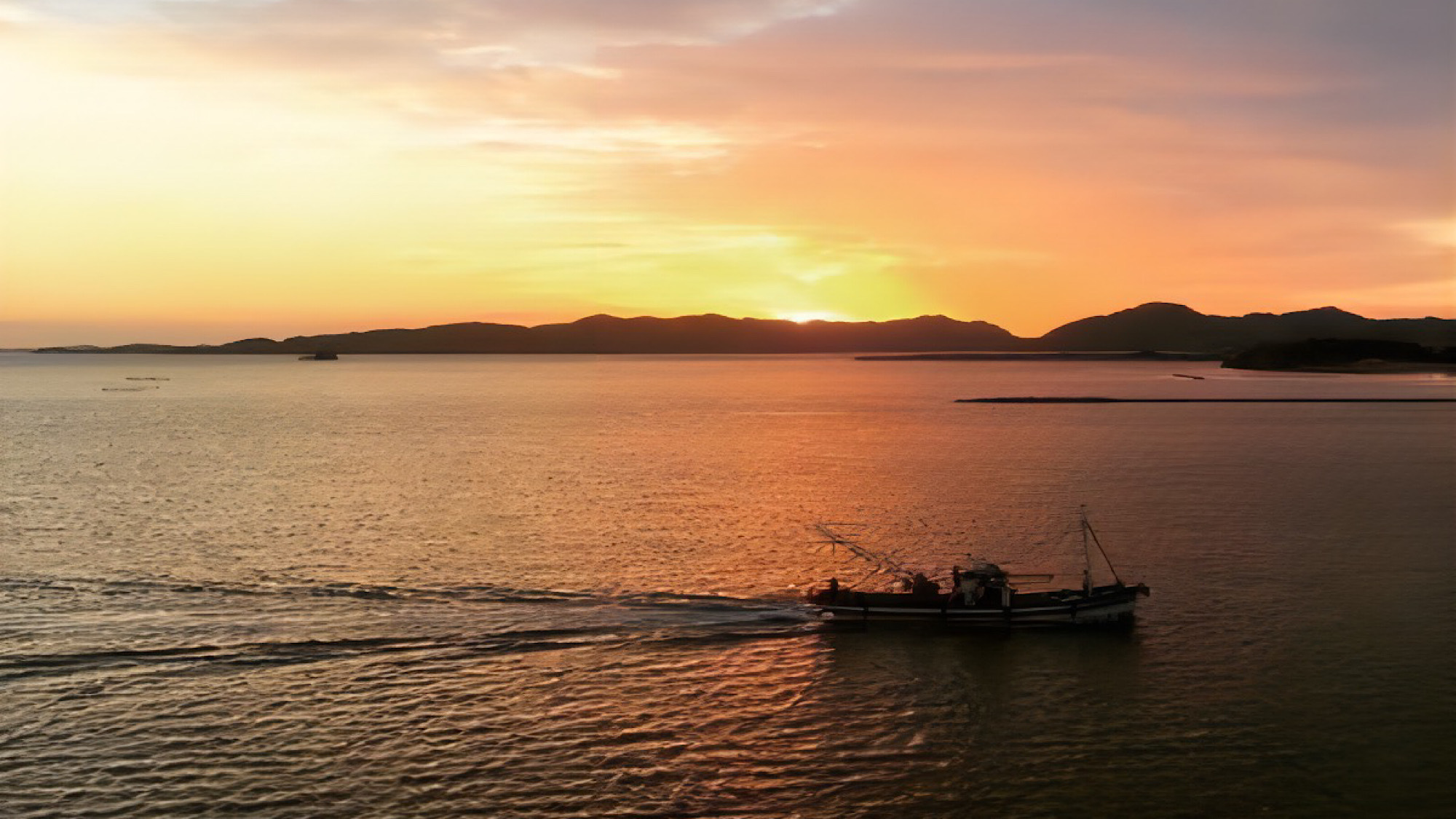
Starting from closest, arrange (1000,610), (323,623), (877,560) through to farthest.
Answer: (323,623), (1000,610), (877,560)

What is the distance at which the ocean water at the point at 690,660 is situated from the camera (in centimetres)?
3194

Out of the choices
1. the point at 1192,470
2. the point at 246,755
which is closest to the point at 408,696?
the point at 246,755

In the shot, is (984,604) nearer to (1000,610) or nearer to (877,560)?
(1000,610)

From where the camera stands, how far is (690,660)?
1697 inches

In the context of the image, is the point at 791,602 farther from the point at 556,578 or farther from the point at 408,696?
the point at 408,696

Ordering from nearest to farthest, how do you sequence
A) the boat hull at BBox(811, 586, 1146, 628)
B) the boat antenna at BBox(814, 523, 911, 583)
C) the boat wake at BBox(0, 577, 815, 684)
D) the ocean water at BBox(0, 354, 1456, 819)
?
the ocean water at BBox(0, 354, 1456, 819)
the boat wake at BBox(0, 577, 815, 684)
the boat hull at BBox(811, 586, 1146, 628)
the boat antenna at BBox(814, 523, 911, 583)

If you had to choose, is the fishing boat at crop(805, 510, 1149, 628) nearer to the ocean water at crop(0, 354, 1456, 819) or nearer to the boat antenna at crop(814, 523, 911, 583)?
the ocean water at crop(0, 354, 1456, 819)

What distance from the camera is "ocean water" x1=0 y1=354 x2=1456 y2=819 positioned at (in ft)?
105

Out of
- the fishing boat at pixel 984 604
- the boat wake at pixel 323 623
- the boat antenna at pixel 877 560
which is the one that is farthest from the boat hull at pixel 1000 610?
the boat antenna at pixel 877 560

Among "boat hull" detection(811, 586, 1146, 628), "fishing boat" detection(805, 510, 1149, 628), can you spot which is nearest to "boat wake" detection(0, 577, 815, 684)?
"fishing boat" detection(805, 510, 1149, 628)

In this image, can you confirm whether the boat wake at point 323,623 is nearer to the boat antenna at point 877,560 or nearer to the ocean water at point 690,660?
the ocean water at point 690,660

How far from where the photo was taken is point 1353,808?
3078 centimetres

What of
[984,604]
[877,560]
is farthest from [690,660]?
[877,560]

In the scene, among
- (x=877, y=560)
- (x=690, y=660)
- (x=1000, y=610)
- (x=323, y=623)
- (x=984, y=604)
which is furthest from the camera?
(x=877, y=560)
